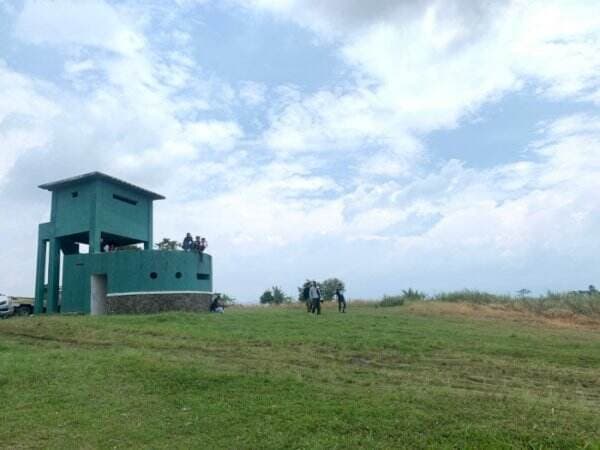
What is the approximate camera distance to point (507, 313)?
2956 cm

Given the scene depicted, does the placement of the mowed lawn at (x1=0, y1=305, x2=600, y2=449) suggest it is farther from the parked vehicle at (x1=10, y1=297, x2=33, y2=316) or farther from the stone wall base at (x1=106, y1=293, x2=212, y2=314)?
the parked vehicle at (x1=10, y1=297, x2=33, y2=316)

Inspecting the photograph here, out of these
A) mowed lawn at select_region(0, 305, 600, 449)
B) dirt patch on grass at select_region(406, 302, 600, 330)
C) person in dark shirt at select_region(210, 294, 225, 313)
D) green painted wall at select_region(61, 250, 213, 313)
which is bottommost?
mowed lawn at select_region(0, 305, 600, 449)

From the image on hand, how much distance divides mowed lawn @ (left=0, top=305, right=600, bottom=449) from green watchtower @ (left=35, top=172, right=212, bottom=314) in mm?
8934

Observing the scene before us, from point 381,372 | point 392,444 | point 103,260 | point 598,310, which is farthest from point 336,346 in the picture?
point 598,310

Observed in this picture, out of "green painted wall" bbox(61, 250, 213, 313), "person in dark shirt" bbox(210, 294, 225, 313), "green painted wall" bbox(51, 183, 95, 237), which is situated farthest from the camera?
"green painted wall" bbox(51, 183, 95, 237)

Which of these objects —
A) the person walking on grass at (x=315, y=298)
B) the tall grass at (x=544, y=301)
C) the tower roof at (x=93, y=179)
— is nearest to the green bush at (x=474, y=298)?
the tall grass at (x=544, y=301)

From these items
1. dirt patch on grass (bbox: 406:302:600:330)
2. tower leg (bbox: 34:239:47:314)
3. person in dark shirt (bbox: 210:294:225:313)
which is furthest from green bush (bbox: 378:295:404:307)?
tower leg (bbox: 34:239:47:314)

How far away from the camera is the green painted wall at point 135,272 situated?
83.8ft

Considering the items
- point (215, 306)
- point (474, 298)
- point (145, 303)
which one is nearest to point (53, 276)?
point (145, 303)

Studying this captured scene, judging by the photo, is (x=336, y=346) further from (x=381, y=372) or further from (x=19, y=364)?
(x=19, y=364)

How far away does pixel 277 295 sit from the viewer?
47.3m

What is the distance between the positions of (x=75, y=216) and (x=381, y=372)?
73.4 feet

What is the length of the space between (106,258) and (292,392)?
63.4 feet

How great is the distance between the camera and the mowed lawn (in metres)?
7.68
